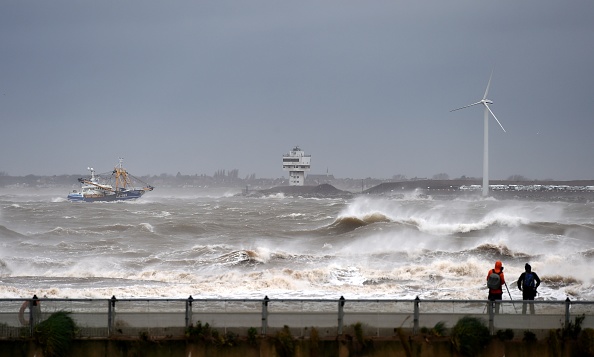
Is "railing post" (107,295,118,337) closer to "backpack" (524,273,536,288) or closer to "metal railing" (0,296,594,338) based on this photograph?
"metal railing" (0,296,594,338)

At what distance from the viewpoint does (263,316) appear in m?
8.95

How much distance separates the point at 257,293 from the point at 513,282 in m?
7.56

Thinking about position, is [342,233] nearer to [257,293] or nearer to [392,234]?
[392,234]

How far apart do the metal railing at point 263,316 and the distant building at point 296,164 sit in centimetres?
18487

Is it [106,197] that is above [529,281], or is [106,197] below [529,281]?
below

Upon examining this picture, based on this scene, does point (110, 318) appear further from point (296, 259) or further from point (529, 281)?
point (296, 259)

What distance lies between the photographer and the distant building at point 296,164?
195 metres

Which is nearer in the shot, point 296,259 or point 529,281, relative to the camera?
point 529,281

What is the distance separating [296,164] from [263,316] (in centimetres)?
18589

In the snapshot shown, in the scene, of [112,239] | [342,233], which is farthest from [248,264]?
[342,233]

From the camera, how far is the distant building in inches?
7667

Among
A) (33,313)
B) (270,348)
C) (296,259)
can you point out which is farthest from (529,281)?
(296,259)

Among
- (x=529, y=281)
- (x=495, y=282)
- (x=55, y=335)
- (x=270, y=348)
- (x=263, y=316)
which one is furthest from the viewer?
(x=529, y=281)

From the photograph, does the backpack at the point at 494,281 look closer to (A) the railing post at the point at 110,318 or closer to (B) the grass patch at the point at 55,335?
(A) the railing post at the point at 110,318
